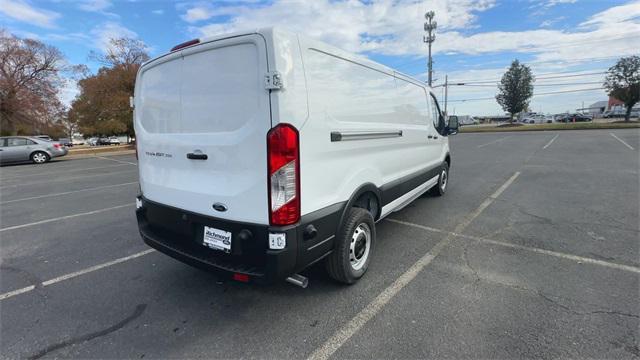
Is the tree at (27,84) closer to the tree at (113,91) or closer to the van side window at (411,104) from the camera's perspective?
the tree at (113,91)

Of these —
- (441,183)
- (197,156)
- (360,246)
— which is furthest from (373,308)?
(441,183)

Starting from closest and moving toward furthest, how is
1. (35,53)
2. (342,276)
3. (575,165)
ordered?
1. (342,276)
2. (575,165)
3. (35,53)

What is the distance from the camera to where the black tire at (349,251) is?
9.18ft

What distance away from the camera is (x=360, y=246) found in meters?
3.18

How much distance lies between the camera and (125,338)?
2.39 metres

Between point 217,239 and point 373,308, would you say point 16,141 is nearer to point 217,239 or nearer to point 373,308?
point 217,239

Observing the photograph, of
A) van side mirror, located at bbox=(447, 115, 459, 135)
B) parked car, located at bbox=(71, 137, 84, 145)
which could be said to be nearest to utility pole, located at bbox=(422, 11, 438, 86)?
van side mirror, located at bbox=(447, 115, 459, 135)

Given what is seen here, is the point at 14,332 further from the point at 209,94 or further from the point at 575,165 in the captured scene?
the point at 575,165

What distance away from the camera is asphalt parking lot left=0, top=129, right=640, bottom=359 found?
2.26 m

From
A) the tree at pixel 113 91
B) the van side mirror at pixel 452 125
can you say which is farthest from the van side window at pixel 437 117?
the tree at pixel 113 91

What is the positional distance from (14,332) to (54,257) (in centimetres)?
170

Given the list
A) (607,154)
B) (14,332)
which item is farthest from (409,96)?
(607,154)

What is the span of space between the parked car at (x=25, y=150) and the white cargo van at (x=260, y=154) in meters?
17.8

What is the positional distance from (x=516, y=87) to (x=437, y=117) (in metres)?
48.5
